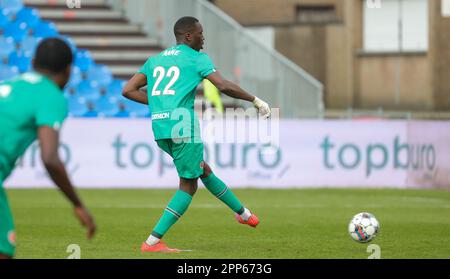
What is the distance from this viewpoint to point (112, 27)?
31.3 metres

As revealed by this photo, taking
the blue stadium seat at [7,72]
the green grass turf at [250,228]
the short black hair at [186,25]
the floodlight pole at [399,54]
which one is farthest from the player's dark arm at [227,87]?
the floodlight pole at [399,54]

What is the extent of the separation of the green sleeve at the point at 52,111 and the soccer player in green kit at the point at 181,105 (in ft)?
12.8

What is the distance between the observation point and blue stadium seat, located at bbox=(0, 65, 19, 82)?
25.5m

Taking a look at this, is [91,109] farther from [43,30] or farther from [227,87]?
[227,87]

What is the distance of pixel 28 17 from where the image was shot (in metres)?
28.8

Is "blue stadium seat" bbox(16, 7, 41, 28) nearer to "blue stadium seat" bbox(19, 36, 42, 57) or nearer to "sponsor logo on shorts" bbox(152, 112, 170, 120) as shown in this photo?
"blue stadium seat" bbox(19, 36, 42, 57)

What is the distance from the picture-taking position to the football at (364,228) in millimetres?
10773

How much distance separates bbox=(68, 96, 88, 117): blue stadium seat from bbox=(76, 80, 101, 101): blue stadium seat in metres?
0.56

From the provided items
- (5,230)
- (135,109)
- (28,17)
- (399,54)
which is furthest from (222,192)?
(399,54)

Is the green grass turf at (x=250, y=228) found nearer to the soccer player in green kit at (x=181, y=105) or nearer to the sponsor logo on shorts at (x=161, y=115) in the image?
the soccer player in green kit at (x=181, y=105)

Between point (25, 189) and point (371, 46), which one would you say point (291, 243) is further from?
point (371, 46)

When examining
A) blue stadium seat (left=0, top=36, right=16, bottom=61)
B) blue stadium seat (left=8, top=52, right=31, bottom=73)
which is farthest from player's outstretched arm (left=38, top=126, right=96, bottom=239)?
blue stadium seat (left=0, top=36, right=16, bottom=61)

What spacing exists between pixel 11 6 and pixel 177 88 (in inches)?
776
